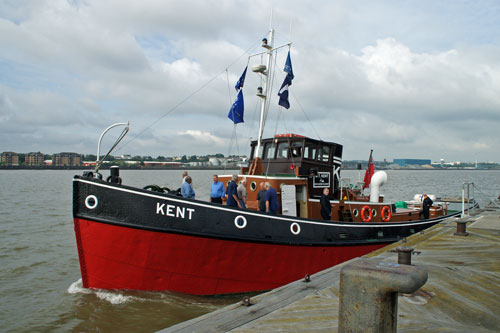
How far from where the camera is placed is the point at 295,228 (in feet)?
27.3

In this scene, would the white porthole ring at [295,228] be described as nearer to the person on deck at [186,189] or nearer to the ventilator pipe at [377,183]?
the person on deck at [186,189]

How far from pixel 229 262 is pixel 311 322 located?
4.07m

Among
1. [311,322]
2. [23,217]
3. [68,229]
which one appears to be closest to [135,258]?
[311,322]

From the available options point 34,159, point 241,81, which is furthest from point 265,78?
point 34,159

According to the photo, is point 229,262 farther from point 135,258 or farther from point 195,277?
point 135,258

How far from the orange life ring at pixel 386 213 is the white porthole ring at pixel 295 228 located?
4.55 metres

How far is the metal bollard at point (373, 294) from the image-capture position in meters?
2.26

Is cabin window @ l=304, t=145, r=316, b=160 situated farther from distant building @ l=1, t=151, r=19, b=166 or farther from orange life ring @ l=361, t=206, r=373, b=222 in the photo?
distant building @ l=1, t=151, r=19, b=166

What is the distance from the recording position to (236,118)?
10.8 metres

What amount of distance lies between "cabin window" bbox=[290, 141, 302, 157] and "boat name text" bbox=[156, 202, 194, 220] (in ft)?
15.4

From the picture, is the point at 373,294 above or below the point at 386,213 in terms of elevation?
above

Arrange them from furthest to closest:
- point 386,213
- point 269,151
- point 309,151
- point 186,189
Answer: point 386,213 → point 269,151 → point 309,151 → point 186,189

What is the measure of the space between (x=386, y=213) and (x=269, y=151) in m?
4.53

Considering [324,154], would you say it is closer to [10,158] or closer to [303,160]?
[303,160]
